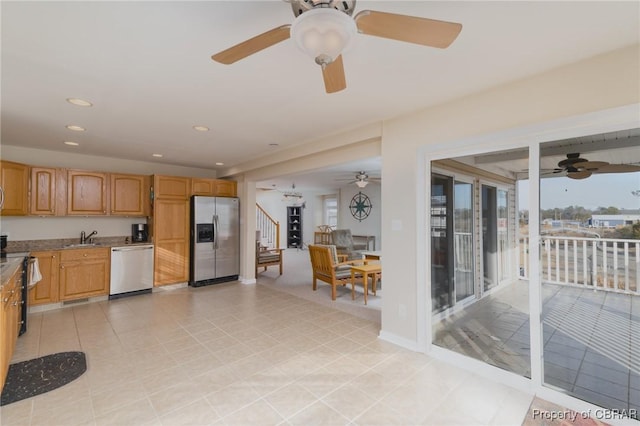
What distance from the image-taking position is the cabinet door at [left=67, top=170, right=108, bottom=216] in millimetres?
4588

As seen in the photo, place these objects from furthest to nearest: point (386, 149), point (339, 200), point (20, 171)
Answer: point (339, 200)
point (20, 171)
point (386, 149)

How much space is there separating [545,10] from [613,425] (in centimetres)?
263

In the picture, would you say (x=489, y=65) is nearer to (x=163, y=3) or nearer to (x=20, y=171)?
(x=163, y=3)

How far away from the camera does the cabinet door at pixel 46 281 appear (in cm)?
404

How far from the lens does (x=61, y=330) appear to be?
11.2 feet

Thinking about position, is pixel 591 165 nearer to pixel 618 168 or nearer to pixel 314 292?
pixel 618 168

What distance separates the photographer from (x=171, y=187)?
17.7 ft

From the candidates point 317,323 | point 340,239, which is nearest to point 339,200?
point 340,239

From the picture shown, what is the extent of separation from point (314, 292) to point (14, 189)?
15.4 ft

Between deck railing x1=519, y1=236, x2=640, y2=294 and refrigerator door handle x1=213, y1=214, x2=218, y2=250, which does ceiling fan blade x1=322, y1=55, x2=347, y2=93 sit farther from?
refrigerator door handle x1=213, y1=214, x2=218, y2=250

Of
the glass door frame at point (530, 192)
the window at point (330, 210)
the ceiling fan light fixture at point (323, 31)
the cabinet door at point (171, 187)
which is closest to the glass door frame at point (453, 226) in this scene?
the glass door frame at point (530, 192)

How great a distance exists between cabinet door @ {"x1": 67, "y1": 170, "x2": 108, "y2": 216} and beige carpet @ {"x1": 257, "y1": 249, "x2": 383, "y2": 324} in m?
3.23

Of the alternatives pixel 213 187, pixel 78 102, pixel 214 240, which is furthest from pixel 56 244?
pixel 78 102

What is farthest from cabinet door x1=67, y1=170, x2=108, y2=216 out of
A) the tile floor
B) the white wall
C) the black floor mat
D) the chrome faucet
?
the white wall
